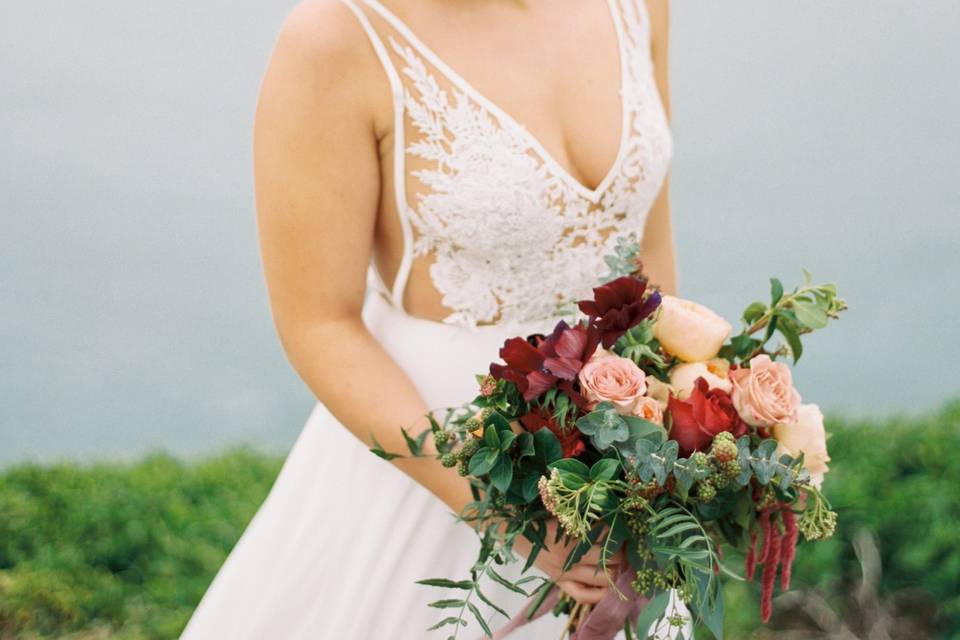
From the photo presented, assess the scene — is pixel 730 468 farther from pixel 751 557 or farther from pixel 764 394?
pixel 751 557

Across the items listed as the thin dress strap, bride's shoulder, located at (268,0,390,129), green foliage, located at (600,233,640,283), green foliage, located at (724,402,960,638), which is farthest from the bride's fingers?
green foliage, located at (724,402,960,638)

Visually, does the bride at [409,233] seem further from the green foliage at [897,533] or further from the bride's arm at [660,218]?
the green foliage at [897,533]

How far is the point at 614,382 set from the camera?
4.01ft

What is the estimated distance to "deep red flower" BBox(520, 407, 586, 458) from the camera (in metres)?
1.26

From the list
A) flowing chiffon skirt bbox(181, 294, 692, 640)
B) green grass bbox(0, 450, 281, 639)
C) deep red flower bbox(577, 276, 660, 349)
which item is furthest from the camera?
green grass bbox(0, 450, 281, 639)

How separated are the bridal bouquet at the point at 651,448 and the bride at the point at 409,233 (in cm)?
20

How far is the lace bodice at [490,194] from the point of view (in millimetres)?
1627

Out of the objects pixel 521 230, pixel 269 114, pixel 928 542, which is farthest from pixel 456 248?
pixel 928 542

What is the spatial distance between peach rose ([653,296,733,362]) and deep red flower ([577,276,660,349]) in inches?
2.5

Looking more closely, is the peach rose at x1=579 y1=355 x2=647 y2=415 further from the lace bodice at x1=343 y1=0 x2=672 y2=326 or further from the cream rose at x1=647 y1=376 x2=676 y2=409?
the lace bodice at x1=343 y1=0 x2=672 y2=326

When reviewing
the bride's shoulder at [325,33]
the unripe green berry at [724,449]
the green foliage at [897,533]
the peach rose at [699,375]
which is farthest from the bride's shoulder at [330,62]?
the green foliage at [897,533]

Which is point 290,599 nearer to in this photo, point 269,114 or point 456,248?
point 456,248

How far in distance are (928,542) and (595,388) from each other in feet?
8.24

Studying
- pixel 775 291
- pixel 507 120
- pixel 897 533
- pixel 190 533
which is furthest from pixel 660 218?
pixel 190 533
